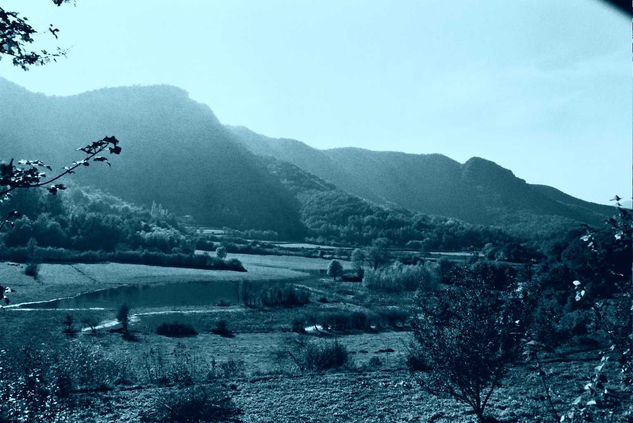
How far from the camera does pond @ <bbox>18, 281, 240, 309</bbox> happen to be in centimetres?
3659

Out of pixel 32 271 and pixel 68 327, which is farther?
pixel 32 271

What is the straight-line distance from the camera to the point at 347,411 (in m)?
9.81

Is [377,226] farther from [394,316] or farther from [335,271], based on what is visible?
[394,316]

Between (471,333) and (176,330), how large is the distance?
21283 millimetres

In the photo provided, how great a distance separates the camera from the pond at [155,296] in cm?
3659

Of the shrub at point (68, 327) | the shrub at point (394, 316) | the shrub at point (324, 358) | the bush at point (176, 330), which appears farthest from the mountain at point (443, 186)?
the shrub at point (324, 358)

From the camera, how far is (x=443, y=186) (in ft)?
556

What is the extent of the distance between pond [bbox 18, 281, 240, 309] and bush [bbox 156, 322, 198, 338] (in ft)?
35.8

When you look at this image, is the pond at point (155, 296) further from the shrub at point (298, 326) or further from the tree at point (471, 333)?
the tree at point (471, 333)

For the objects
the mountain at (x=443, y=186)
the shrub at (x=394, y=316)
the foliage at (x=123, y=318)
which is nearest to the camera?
the foliage at (x=123, y=318)

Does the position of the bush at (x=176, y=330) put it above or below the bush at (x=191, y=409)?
below

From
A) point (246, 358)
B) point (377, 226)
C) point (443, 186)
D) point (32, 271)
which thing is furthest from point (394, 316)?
point (443, 186)

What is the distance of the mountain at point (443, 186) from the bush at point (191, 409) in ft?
361

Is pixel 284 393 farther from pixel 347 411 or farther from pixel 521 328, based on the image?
pixel 521 328
